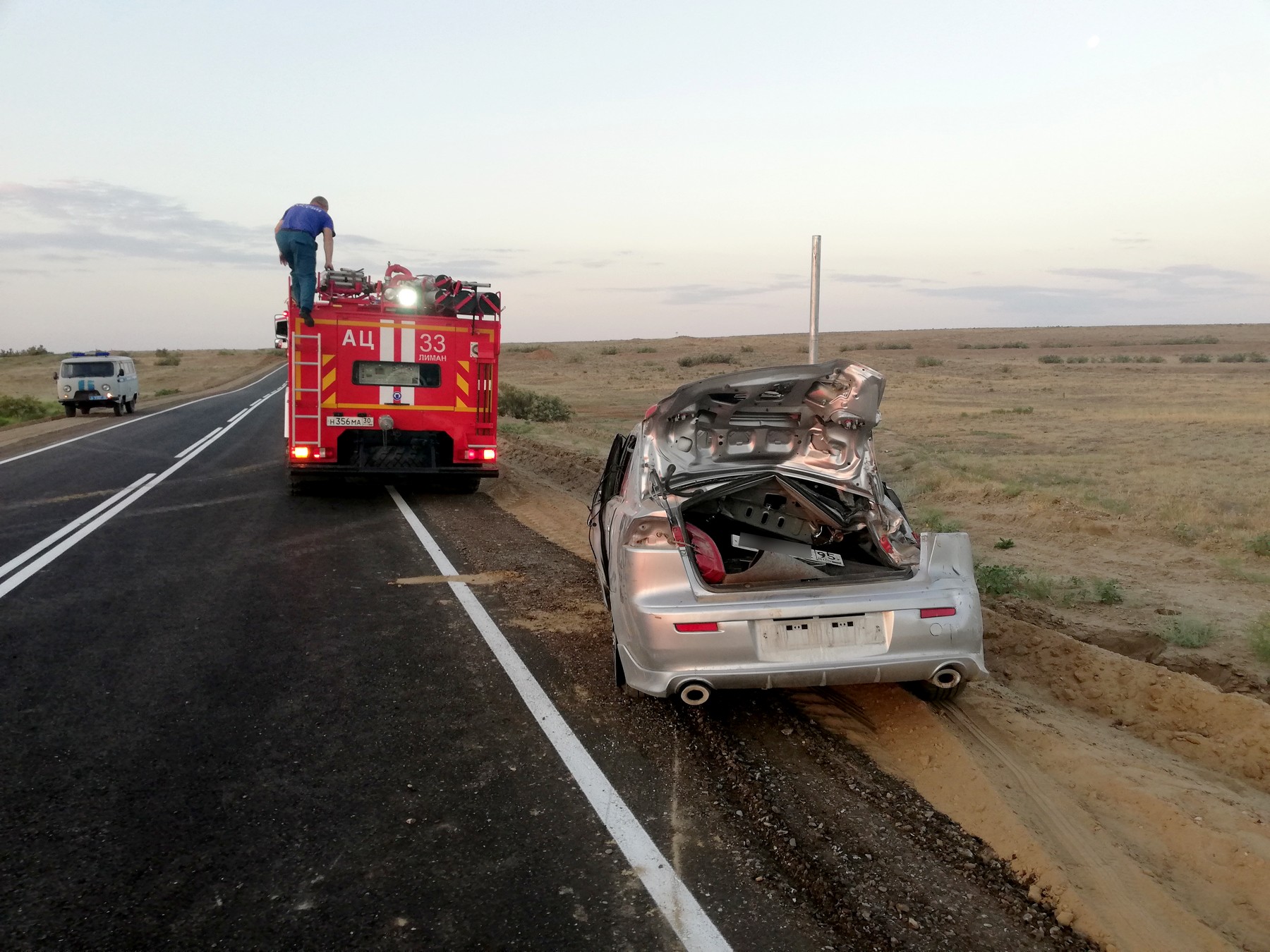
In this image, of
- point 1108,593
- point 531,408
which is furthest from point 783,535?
point 531,408

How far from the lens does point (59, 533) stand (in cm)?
948

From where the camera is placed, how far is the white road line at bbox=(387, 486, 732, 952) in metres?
3.04

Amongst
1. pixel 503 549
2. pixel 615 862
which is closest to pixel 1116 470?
pixel 503 549

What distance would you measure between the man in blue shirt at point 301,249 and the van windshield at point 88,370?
2191 cm

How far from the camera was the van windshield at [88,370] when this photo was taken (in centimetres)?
2862

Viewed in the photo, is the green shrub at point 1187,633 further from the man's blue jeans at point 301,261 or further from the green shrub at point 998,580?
the man's blue jeans at point 301,261

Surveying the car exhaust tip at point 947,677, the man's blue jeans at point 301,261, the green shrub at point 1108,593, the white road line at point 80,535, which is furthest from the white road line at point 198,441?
the car exhaust tip at point 947,677

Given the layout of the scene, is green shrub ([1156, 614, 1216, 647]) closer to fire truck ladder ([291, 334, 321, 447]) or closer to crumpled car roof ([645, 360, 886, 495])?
crumpled car roof ([645, 360, 886, 495])

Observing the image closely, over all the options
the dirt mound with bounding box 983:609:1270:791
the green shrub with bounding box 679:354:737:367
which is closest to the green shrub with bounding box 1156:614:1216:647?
the dirt mound with bounding box 983:609:1270:791

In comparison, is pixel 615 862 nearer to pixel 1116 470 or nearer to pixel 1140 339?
pixel 1116 470

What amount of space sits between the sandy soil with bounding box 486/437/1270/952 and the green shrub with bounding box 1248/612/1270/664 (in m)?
0.75

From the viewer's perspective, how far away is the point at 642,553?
4488mm

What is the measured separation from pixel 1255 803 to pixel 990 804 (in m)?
1.21

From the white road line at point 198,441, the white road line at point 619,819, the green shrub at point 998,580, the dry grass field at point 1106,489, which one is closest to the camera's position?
the white road line at point 619,819
